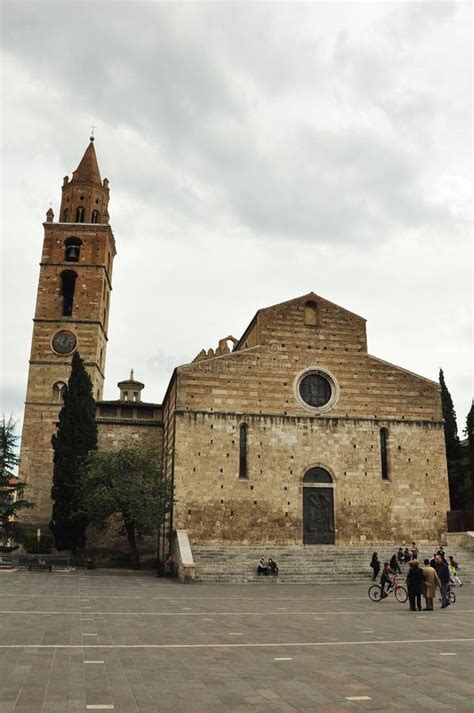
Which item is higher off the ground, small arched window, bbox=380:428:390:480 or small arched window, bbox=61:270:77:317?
small arched window, bbox=61:270:77:317

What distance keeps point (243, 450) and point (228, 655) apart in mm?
20630

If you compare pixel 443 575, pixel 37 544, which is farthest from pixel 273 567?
pixel 37 544

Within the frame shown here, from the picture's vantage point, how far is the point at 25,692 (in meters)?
6.83

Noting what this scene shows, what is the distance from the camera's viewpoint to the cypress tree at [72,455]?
30.8 m

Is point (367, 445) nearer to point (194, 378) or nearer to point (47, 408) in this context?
point (194, 378)

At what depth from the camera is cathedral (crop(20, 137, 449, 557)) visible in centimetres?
2908

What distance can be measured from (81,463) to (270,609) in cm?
1804

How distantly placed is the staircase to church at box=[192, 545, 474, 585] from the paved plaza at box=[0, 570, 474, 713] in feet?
22.1

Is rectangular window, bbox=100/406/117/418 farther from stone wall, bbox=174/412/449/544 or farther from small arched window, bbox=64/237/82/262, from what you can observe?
small arched window, bbox=64/237/82/262

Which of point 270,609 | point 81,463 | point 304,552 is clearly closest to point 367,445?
point 304,552

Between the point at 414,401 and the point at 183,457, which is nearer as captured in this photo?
the point at 183,457

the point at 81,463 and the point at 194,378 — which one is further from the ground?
the point at 194,378

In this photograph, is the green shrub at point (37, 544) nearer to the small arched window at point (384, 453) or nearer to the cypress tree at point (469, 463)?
the small arched window at point (384, 453)

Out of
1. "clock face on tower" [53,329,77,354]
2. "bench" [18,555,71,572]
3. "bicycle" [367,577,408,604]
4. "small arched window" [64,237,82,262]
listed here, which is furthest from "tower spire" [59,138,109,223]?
"bicycle" [367,577,408,604]
